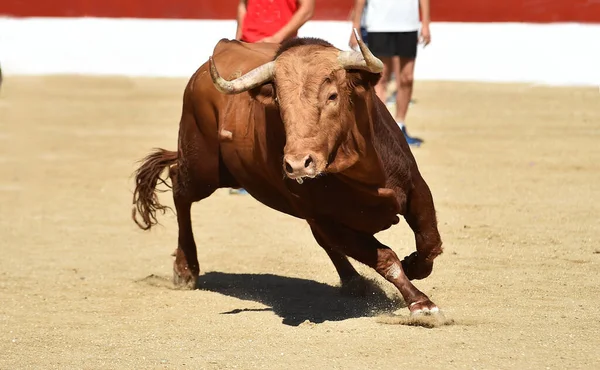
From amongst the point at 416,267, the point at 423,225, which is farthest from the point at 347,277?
the point at 423,225

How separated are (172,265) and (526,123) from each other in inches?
228

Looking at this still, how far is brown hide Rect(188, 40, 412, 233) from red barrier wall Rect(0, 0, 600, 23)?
8858 millimetres

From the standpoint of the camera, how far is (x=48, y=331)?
552 cm

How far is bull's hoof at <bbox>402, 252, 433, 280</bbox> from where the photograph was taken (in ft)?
18.8

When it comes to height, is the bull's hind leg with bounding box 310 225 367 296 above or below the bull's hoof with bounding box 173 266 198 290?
above

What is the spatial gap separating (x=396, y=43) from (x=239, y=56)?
14.0 ft

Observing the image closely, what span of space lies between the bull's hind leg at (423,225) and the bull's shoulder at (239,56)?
1.04 m

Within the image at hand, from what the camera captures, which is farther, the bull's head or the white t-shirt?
the white t-shirt

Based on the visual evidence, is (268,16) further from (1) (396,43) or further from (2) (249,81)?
(1) (396,43)

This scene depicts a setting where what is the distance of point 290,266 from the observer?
699cm

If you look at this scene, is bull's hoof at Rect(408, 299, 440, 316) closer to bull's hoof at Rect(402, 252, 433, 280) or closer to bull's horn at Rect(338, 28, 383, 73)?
bull's hoof at Rect(402, 252, 433, 280)

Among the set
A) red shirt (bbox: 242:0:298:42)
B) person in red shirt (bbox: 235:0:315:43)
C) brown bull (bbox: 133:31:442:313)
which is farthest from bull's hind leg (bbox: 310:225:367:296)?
red shirt (bbox: 242:0:298:42)

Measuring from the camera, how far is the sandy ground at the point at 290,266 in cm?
495

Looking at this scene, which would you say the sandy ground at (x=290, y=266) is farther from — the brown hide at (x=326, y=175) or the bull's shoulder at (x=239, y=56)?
the bull's shoulder at (x=239, y=56)
